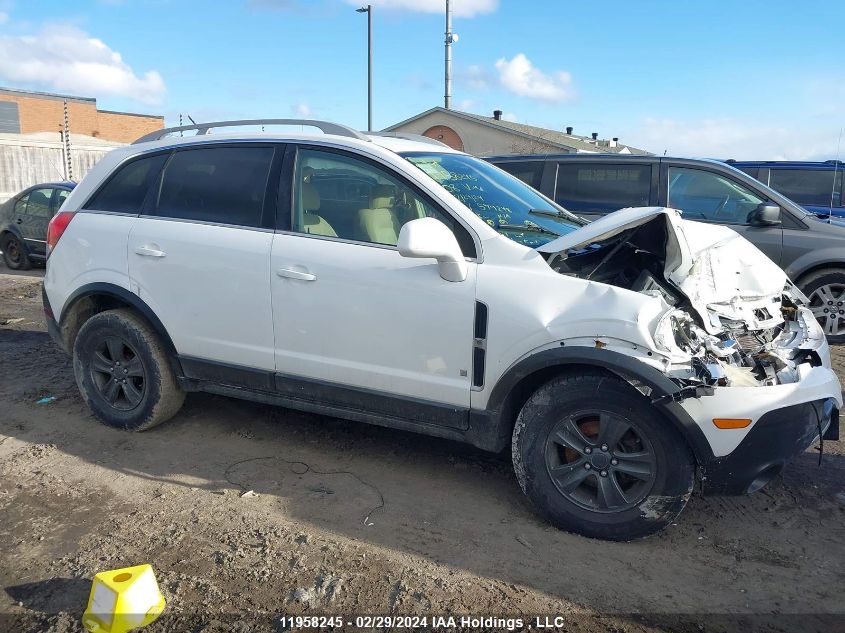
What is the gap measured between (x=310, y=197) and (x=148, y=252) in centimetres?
115

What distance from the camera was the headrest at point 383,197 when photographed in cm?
381

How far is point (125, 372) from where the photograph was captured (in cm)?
458

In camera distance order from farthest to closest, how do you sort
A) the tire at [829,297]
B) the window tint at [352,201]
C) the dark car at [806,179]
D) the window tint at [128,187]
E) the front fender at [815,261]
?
the dark car at [806,179] → the tire at [829,297] → the front fender at [815,261] → the window tint at [128,187] → the window tint at [352,201]

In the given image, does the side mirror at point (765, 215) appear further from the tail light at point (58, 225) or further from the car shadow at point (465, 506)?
the tail light at point (58, 225)

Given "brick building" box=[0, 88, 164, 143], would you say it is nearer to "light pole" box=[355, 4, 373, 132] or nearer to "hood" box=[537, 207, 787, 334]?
"light pole" box=[355, 4, 373, 132]

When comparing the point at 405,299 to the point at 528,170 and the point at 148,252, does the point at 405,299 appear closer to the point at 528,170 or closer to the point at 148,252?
the point at 148,252

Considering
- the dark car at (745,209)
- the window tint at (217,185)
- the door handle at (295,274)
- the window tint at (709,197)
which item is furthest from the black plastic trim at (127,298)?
the window tint at (709,197)

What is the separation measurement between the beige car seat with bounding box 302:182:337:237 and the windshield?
22.5 inches

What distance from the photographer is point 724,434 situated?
9.99 ft

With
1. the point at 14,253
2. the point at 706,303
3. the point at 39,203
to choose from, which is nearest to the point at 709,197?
the point at 706,303

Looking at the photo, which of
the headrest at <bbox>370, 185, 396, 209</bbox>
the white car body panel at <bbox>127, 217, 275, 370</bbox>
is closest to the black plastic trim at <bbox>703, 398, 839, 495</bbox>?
the headrest at <bbox>370, 185, 396, 209</bbox>

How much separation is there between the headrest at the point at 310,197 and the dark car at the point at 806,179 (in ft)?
27.2

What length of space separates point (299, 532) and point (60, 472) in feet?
5.54

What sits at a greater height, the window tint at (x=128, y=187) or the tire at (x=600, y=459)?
the window tint at (x=128, y=187)
